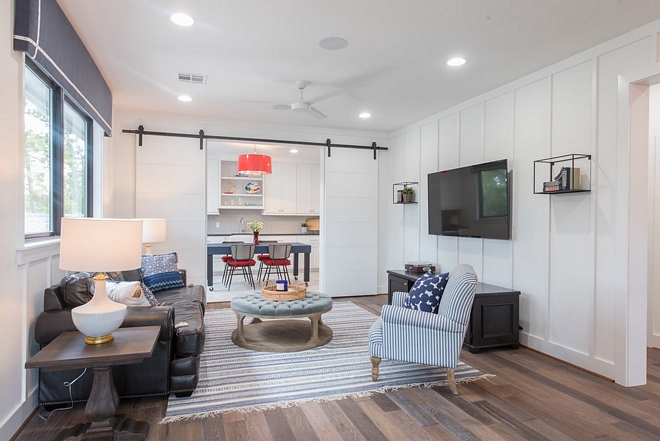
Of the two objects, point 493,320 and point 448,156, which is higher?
point 448,156

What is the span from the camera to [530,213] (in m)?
4.00

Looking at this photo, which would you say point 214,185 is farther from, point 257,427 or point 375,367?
point 257,427

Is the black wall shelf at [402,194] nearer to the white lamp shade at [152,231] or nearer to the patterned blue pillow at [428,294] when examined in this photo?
the patterned blue pillow at [428,294]

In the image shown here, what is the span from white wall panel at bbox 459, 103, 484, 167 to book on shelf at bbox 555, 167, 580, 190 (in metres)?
1.31

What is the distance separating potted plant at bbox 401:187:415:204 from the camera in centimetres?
599

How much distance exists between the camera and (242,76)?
4148mm

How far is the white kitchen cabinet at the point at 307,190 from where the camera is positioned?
9.46 meters

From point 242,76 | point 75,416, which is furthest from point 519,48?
point 75,416

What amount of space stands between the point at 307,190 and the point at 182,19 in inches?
261

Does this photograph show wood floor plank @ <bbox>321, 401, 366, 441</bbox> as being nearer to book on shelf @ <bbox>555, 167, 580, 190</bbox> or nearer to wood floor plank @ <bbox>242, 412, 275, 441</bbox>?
wood floor plank @ <bbox>242, 412, 275, 441</bbox>

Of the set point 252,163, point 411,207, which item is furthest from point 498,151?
point 252,163

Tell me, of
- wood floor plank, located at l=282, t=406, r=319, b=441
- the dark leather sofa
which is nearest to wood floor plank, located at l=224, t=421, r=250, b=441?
wood floor plank, located at l=282, t=406, r=319, b=441

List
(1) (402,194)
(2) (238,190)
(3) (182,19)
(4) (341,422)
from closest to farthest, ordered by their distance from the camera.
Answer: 1. (4) (341,422)
2. (3) (182,19)
3. (1) (402,194)
4. (2) (238,190)

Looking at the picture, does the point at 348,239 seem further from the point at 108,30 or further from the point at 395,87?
the point at 108,30
